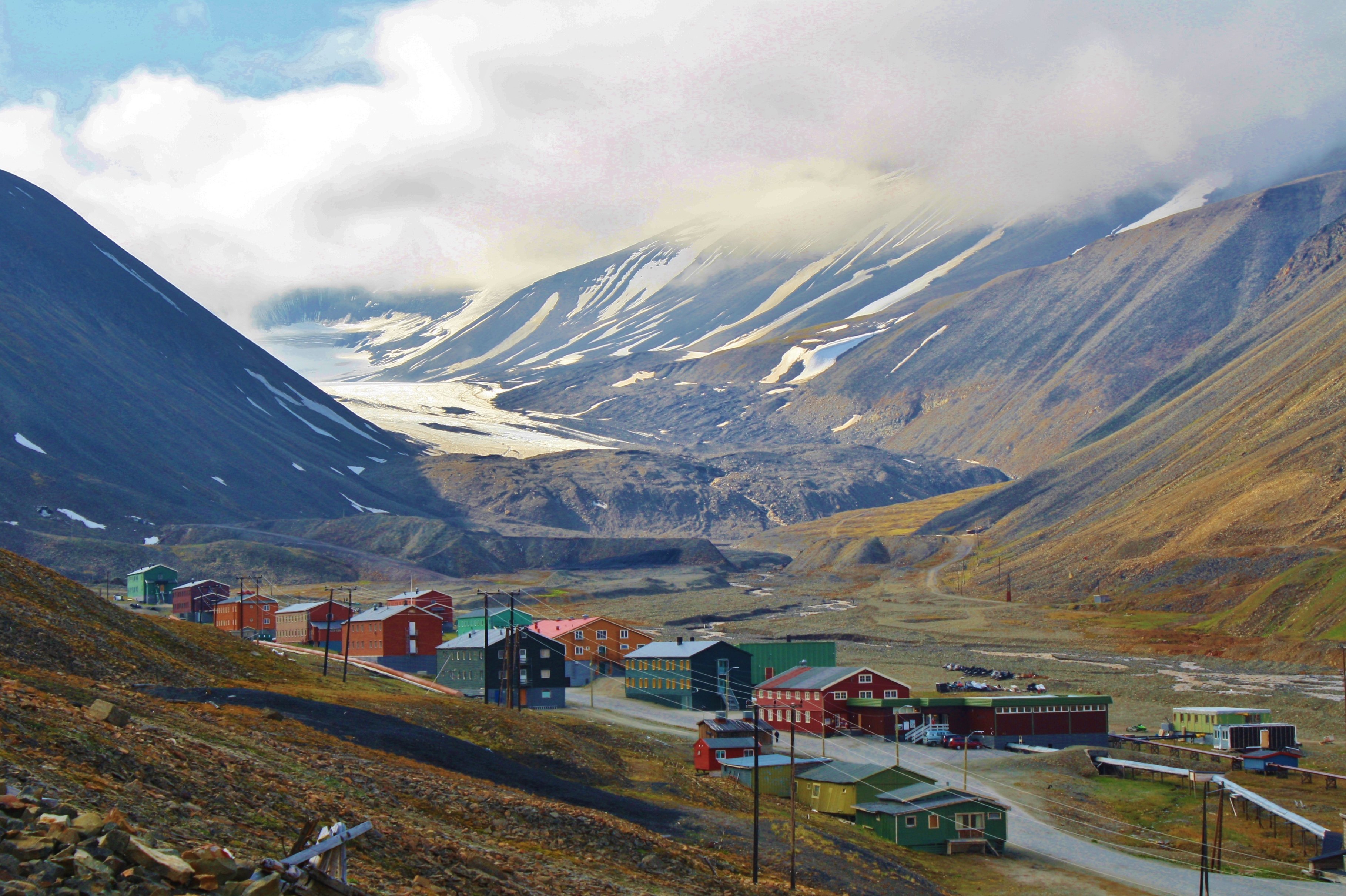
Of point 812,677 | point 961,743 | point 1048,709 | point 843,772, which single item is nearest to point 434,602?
point 812,677

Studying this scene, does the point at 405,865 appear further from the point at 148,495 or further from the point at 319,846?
the point at 148,495

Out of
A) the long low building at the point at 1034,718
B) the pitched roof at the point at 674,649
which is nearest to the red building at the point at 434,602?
the pitched roof at the point at 674,649

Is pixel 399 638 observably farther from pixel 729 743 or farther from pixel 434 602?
pixel 729 743

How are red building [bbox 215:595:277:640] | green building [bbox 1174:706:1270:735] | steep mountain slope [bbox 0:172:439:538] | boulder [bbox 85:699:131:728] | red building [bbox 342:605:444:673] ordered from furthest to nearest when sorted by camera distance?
steep mountain slope [bbox 0:172:439:538] → red building [bbox 215:595:277:640] → red building [bbox 342:605:444:673] → green building [bbox 1174:706:1270:735] → boulder [bbox 85:699:131:728]

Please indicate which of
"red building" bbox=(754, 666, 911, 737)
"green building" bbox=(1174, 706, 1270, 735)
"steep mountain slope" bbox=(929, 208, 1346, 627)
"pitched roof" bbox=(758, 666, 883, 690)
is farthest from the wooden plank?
"steep mountain slope" bbox=(929, 208, 1346, 627)

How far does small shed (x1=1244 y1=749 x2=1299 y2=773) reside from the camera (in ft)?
147

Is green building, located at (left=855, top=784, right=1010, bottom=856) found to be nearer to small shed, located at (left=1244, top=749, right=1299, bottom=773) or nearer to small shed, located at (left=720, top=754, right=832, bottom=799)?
small shed, located at (left=720, top=754, right=832, bottom=799)

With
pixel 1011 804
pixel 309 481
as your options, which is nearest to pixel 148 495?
pixel 309 481

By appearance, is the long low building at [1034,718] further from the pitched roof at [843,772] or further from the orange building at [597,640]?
the orange building at [597,640]

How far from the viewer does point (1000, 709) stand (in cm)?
5134

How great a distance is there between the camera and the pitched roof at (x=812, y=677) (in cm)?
5300

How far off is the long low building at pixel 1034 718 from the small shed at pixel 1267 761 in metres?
6.89

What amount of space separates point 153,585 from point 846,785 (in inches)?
2775

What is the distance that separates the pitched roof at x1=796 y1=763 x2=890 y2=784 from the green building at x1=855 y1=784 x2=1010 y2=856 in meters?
1.88
